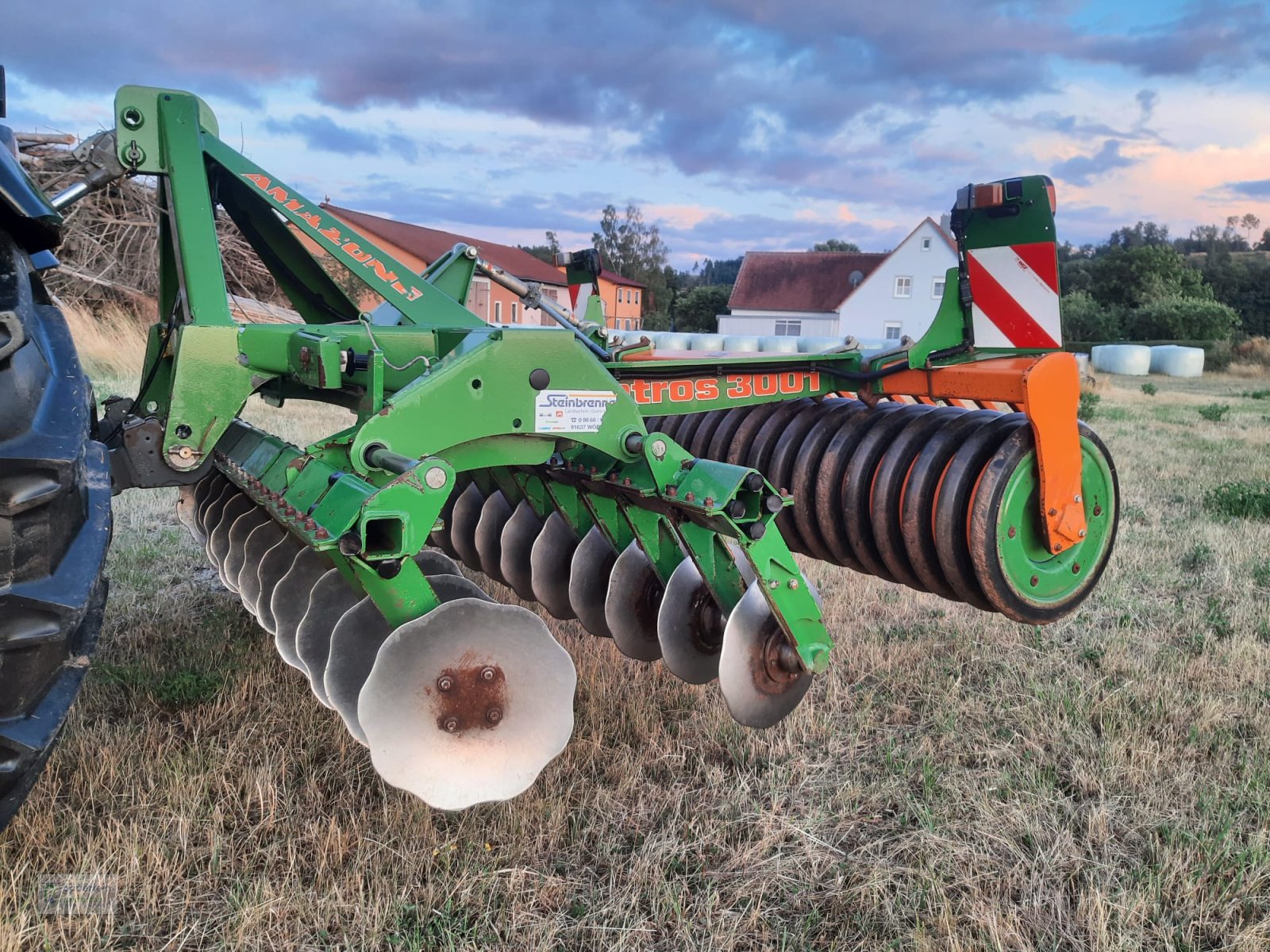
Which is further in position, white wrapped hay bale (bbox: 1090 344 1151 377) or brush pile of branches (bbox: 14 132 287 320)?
white wrapped hay bale (bbox: 1090 344 1151 377)

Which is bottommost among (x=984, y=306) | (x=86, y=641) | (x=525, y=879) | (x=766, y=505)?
(x=525, y=879)

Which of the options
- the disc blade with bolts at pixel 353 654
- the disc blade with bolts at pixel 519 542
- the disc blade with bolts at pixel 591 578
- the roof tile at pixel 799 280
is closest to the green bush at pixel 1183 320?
the roof tile at pixel 799 280

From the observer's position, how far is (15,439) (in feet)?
5.53

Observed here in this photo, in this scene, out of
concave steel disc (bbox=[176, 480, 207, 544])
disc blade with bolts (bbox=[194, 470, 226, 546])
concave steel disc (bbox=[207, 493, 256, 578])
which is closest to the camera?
concave steel disc (bbox=[207, 493, 256, 578])

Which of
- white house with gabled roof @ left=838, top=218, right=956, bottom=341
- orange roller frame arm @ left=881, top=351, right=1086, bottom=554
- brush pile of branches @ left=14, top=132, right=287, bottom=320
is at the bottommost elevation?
orange roller frame arm @ left=881, top=351, right=1086, bottom=554

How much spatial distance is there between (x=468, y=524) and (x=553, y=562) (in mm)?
749

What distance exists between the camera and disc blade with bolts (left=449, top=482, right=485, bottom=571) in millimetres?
4148

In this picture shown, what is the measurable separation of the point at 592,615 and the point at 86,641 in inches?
66.0

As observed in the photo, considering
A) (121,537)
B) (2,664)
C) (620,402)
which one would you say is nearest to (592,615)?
(620,402)

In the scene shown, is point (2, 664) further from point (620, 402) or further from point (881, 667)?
point (881, 667)

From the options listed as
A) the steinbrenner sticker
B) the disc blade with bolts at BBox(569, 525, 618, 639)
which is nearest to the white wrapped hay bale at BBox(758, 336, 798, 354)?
the disc blade with bolts at BBox(569, 525, 618, 639)

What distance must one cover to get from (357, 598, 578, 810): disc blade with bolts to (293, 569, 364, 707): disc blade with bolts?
0.44m

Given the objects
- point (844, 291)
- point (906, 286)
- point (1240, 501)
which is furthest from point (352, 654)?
point (844, 291)

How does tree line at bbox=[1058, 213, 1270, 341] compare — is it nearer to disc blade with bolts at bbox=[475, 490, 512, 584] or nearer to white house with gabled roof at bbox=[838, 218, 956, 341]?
white house with gabled roof at bbox=[838, 218, 956, 341]
